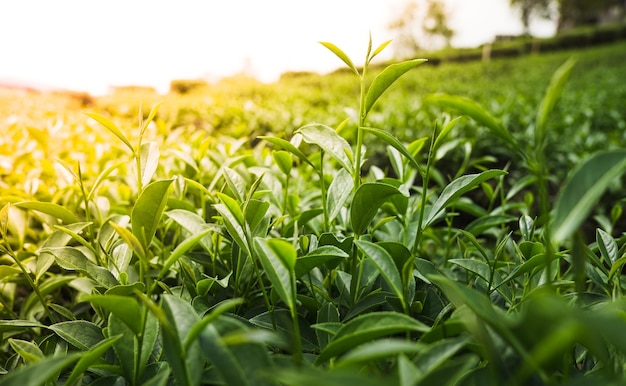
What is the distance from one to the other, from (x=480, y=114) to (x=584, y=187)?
0.16 meters

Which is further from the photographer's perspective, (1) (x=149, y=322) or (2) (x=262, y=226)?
(2) (x=262, y=226)

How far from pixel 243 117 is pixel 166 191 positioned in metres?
2.77

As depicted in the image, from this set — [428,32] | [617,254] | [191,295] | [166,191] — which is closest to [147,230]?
[166,191]

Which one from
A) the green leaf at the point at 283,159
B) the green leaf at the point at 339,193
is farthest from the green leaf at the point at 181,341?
the green leaf at the point at 283,159

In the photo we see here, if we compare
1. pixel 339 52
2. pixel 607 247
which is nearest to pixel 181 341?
pixel 339 52

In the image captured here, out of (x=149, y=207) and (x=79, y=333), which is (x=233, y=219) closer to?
(x=149, y=207)

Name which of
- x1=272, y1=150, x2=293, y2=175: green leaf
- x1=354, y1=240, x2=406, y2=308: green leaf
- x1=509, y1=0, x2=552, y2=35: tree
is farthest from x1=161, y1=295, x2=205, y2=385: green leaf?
x1=509, y1=0, x2=552, y2=35: tree

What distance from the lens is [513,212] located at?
225cm

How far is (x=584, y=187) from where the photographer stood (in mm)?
437

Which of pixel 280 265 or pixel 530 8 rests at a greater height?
pixel 530 8

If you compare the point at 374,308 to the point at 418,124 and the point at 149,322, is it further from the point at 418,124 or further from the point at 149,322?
the point at 418,124

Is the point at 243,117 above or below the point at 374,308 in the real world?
above

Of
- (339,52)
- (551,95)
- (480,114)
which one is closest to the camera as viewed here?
(551,95)

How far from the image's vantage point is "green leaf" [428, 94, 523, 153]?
0.54 m
